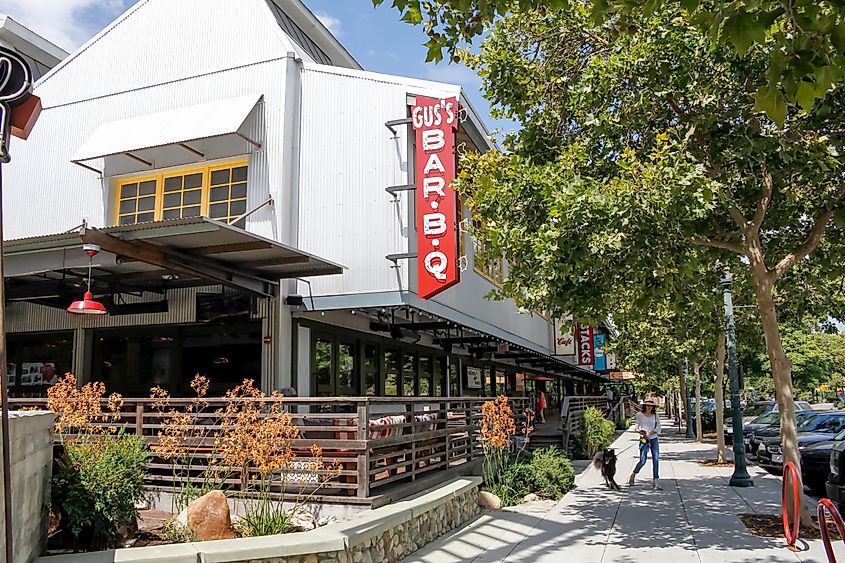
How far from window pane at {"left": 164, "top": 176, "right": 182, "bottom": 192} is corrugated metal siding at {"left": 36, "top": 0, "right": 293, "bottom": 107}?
2132 millimetres

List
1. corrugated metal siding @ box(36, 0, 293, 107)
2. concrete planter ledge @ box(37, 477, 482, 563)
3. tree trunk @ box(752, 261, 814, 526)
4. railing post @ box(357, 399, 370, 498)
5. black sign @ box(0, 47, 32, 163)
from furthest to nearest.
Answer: corrugated metal siding @ box(36, 0, 293, 107) < tree trunk @ box(752, 261, 814, 526) < railing post @ box(357, 399, 370, 498) < concrete planter ledge @ box(37, 477, 482, 563) < black sign @ box(0, 47, 32, 163)

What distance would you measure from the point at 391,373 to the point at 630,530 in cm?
780

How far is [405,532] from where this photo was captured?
29.9 ft

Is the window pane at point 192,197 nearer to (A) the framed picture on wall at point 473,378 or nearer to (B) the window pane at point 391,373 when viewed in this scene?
(B) the window pane at point 391,373

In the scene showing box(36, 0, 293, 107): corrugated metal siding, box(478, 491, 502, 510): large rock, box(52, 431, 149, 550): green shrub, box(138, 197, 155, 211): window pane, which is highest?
box(36, 0, 293, 107): corrugated metal siding

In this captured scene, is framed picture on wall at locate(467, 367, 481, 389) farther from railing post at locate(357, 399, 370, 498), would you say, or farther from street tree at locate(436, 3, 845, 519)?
railing post at locate(357, 399, 370, 498)

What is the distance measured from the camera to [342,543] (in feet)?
24.2

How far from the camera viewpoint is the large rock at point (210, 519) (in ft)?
25.1

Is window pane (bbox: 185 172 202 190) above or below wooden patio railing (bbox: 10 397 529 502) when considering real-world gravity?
above

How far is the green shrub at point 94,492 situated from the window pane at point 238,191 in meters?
7.31

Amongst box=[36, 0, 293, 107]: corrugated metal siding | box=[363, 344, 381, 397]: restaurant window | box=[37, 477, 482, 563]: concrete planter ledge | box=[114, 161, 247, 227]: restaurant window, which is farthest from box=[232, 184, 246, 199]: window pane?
box=[37, 477, 482, 563]: concrete planter ledge

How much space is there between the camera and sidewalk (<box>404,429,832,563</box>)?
362 inches

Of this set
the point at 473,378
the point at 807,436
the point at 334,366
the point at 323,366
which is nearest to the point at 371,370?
the point at 334,366

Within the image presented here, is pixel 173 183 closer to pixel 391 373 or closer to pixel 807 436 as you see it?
pixel 391 373
